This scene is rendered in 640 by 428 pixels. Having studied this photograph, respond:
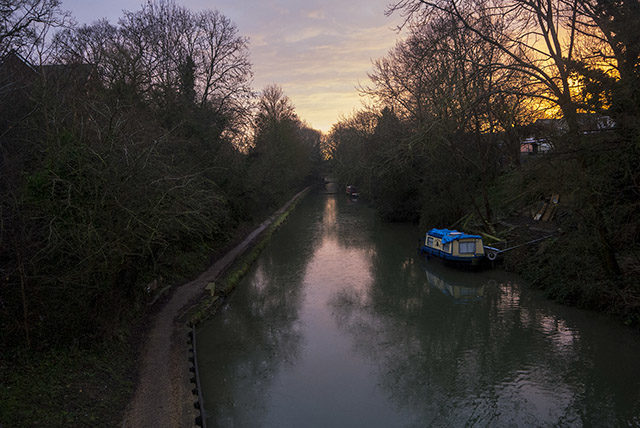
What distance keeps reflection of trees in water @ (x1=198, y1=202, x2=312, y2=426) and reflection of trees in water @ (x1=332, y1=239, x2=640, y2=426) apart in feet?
5.49

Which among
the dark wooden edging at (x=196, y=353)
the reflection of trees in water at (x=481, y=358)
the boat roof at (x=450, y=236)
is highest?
the boat roof at (x=450, y=236)

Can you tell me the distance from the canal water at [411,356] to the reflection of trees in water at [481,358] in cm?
3

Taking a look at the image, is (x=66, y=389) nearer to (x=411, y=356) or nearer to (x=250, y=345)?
(x=250, y=345)

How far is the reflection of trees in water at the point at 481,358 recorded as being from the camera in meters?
7.50

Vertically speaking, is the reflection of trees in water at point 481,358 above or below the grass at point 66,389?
below

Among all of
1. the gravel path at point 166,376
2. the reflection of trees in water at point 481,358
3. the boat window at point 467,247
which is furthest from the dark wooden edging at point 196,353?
the boat window at point 467,247

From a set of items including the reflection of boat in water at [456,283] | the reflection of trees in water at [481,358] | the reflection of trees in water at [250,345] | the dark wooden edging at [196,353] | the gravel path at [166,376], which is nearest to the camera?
the gravel path at [166,376]

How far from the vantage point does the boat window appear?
55.2 feet

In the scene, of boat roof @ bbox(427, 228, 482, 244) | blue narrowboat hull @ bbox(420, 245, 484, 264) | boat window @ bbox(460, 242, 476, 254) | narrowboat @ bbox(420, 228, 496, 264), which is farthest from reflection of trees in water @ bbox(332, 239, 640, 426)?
boat roof @ bbox(427, 228, 482, 244)

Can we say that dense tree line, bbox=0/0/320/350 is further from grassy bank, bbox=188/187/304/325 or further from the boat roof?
the boat roof

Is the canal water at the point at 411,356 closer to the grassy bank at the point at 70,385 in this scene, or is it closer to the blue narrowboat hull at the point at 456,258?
the blue narrowboat hull at the point at 456,258

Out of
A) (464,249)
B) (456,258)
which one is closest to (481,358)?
(456,258)

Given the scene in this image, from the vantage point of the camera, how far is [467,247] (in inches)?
663

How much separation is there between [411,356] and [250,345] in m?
3.81
